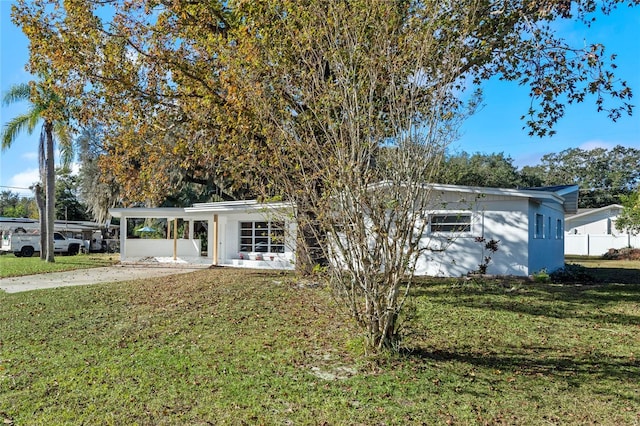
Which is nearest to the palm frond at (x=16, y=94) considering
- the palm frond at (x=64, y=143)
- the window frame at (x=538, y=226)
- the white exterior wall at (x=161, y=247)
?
the palm frond at (x=64, y=143)

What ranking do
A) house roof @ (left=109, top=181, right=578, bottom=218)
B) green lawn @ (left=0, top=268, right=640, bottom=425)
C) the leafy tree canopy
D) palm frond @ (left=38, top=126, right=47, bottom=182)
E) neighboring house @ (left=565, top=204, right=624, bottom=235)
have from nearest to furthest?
green lawn @ (left=0, top=268, right=640, bottom=425) → the leafy tree canopy → house roof @ (left=109, top=181, right=578, bottom=218) → palm frond @ (left=38, top=126, right=47, bottom=182) → neighboring house @ (left=565, top=204, right=624, bottom=235)

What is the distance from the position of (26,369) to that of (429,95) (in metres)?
5.43

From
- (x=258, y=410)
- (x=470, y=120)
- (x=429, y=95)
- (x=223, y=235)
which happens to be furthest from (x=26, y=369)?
(x=223, y=235)

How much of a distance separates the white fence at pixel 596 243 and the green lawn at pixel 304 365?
25.6 metres

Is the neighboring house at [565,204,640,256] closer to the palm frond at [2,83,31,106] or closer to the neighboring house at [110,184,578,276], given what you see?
the neighboring house at [110,184,578,276]

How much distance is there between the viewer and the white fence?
1153 inches

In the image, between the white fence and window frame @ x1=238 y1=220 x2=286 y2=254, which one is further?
the white fence

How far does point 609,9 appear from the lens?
8.36m

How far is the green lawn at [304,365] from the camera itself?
3756mm

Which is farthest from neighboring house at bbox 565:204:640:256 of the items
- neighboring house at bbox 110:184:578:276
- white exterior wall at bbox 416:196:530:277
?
white exterior wall at bbox 416:196:530:277

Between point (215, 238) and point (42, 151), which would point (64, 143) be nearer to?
point (42, 151)

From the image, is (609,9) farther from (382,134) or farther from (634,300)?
(382,134)

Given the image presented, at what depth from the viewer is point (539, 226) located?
1408cm

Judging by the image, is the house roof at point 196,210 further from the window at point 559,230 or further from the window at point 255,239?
the window at point 559,230
